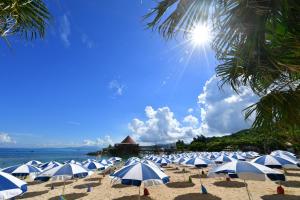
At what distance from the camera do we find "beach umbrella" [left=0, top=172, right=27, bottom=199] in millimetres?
5660

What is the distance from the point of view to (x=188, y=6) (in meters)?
2.97

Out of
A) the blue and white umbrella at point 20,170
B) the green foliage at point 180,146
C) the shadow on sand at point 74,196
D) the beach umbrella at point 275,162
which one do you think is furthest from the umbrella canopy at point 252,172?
the green foliage at point 180,146

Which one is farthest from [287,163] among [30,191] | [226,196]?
[30,191]

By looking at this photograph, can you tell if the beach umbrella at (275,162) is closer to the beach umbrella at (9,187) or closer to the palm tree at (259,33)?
the palm tree at (259,33)

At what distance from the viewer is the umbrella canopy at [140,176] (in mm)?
9648

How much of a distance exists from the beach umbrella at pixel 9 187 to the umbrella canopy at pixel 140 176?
14.3ft

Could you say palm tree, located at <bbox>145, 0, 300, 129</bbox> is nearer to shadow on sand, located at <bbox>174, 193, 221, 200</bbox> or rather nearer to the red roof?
shadow on sand, located at <bbox>174, 193, 221, 200</bbox>

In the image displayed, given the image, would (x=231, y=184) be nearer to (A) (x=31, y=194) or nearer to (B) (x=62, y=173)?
(B) (x=62, y=173)

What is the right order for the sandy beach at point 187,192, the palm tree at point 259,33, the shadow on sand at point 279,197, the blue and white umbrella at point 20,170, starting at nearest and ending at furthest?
the palm tree at point 259,33 → the shadow on sand at point 279,197 → the sandy beach at point 187,192 → the blue and white umbrella at point 20,170

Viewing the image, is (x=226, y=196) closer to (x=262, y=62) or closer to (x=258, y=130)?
(x=258, y=130)

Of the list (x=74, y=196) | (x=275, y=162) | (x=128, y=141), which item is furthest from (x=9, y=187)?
(x=128, y=141)

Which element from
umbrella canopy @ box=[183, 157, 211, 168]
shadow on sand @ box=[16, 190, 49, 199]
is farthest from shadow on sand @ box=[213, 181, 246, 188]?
shadow on sand @ box=[16, 190, 49, 199]

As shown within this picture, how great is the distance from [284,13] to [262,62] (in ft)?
2.14

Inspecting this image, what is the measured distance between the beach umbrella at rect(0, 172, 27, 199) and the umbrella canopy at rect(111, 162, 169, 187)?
171 inches
